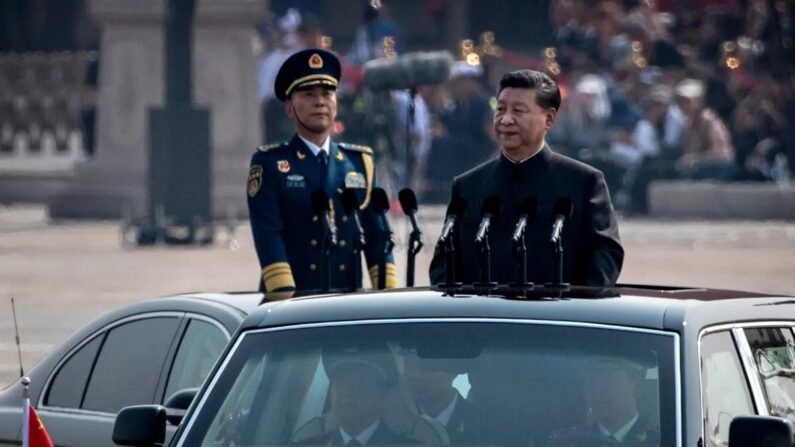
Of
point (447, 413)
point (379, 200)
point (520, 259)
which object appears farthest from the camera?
point (379, 200)

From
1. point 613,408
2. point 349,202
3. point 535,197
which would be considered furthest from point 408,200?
point 613,408

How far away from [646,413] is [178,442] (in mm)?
1121

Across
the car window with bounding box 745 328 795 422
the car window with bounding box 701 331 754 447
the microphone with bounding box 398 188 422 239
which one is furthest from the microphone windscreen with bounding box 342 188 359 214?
the car window with bounding box 701 331 754 447

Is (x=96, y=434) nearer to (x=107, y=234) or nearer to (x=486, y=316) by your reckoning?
(x=486, y=316)

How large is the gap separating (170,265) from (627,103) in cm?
850

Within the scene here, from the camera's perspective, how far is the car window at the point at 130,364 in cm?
714

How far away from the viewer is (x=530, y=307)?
5082 mm

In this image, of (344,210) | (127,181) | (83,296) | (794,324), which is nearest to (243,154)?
(127,181)

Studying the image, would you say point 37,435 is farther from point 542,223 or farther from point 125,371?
point 542,223

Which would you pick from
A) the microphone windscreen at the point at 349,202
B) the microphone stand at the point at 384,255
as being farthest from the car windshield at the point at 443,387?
the microphone stand at the point at 384,255

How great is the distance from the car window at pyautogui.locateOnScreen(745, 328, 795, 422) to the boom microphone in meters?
9.40

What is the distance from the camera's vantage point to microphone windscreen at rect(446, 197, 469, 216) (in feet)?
20.5

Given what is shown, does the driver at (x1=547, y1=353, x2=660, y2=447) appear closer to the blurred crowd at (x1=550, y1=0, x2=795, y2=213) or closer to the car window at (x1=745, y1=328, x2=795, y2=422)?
the car window at (x1=745, y1=328, x2=795, y2=422)

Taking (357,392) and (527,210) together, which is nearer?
(357,392)
